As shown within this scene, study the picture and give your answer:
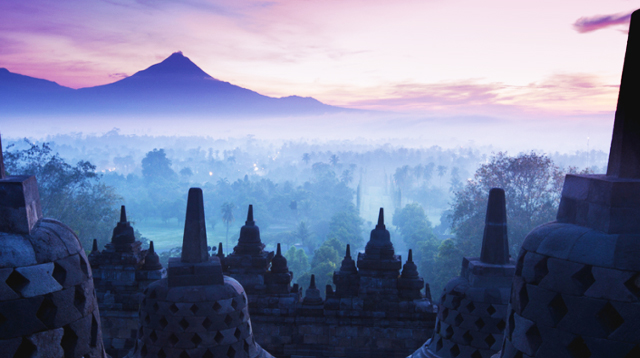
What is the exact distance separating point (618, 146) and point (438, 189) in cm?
10520

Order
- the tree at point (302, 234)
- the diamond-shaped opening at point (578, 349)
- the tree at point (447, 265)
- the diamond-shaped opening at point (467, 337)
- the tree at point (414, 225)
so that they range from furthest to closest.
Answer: the tree at point (302, 234) < the tree at point (414, 225) < the tree at point (447, 265) < the diamond-shaped opening at point (467, 337) < the diamond-shaped opening at point (578, 349)

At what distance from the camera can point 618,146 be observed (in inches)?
128

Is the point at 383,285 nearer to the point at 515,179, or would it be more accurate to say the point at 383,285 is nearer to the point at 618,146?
the point at 618,146

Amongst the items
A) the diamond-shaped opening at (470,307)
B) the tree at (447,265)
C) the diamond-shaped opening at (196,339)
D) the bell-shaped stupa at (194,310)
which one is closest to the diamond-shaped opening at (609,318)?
the diamond-shaped opening at (470,307)

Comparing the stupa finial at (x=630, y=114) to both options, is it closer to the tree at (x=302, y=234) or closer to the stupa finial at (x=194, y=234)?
the stupa finial at (x=194, y=234)

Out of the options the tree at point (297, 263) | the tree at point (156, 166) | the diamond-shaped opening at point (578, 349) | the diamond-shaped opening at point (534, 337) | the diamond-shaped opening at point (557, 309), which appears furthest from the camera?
the tree at point (156, 166)

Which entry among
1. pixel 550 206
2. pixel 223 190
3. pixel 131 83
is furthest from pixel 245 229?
pixel 131 83

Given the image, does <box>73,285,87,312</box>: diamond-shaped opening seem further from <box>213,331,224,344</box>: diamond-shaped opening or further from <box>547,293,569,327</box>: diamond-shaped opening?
<box>547,293,569,327</box>: diamond-shaped opening

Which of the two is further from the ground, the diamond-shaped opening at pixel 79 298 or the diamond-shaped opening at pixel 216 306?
the diamond-shaped opening at pixel 79 298

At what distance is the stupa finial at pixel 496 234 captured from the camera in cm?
635

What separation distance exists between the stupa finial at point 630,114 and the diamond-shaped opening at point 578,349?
4.39 feet

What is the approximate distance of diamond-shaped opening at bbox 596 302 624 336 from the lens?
2.82 metres

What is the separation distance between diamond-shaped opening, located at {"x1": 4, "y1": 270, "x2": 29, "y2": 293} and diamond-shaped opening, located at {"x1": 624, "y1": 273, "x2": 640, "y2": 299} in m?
4.42

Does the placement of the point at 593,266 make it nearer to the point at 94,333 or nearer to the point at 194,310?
the point at 94,333
